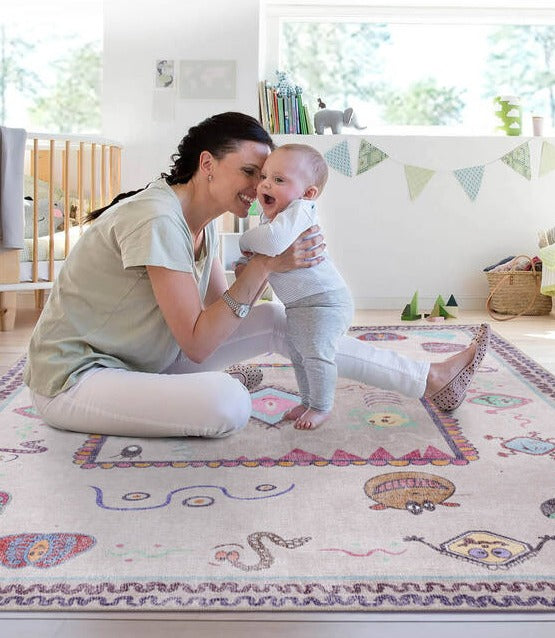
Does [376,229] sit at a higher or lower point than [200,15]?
lower

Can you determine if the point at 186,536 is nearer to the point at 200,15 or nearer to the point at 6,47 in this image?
the point at 200,15

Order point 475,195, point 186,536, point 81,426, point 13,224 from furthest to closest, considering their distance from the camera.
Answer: point 475,195
point 13,224
point 81,426
point 186,536

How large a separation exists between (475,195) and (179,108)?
58.2 inches

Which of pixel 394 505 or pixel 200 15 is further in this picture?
pixel 200 15

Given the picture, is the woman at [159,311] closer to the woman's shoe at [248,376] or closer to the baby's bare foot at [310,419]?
the baby's bare foot at [310,419]

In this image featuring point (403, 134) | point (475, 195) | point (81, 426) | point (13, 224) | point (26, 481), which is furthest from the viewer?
point (403, 134)

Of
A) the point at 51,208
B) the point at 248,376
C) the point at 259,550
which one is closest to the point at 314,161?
the point at 248,376

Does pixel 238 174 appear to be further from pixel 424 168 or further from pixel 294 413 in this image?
pixel 424 168

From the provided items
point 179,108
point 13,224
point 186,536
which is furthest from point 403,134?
point 186,536

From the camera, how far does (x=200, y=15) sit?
421 centimetres

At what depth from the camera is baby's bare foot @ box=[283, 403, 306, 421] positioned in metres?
2.06

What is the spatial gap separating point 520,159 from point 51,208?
2209mm

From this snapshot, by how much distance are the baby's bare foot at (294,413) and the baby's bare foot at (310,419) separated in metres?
0.05

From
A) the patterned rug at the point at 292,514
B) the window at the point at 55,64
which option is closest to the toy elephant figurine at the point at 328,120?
the window at the point at 55,64
